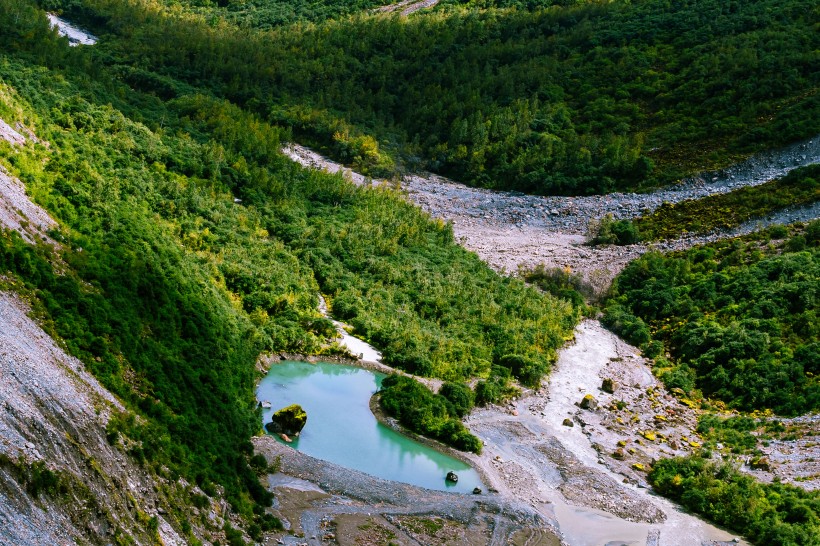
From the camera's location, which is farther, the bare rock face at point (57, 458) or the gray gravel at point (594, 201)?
the gray gravel at point (594, 201)

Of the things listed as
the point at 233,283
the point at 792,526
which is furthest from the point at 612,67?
the point at 792,526

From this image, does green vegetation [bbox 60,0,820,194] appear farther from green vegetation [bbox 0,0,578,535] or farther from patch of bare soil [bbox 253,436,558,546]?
patch of bare soil [bbox 253,436,558,546]

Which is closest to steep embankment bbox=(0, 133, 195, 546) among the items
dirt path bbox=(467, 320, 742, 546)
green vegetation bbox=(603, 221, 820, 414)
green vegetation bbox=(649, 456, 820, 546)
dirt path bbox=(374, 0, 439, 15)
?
dirt path bbox=(467, 320, 742, 546)

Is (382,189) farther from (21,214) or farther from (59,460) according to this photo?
(59,460)

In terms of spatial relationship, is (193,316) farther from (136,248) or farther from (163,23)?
(163,23)

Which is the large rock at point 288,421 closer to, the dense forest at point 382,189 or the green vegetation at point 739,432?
the dense forest at point 382,189

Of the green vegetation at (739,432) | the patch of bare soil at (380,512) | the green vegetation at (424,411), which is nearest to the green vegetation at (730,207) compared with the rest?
the green vegetation at (739,432)

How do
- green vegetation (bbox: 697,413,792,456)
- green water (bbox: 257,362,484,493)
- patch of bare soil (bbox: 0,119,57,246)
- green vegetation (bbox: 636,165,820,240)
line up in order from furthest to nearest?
green vegetation (bbox: 636,165,820,240) → green vegetation (bbox: 697,413,792,456) → green water (bbox: 257,362,484,493) → patch of bare soil (bbox: 0,119,57,246)
